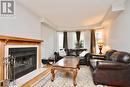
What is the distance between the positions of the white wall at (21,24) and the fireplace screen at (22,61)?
1.70ft

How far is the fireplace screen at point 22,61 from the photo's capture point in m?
3.35

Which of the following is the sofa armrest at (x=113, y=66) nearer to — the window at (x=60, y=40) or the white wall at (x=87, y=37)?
the white wall at (x=87, y=37)

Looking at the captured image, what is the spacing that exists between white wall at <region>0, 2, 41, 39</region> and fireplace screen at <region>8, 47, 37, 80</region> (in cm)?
52

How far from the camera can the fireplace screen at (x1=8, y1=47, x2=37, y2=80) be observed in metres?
3.35

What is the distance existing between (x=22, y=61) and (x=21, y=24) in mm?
1250

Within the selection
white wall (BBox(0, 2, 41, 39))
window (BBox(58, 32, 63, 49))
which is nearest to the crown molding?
window (BBox(58, 32, 63, 49))

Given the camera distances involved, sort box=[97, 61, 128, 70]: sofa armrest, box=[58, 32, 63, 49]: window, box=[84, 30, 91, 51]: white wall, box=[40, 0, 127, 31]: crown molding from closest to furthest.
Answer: box=[97, 61, 128, 70]: sofa armrest → box=[40, 0, 127, 31]: crown molding → box=[84, 30, 91, 51]: white wall → box=[58, 32, 63, 49]: window

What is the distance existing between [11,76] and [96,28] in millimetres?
5897

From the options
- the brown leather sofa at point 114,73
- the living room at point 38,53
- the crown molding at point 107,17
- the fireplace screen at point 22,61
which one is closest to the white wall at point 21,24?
the living room at point 38,53

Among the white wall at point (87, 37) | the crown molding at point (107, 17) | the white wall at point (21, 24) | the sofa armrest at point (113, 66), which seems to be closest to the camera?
the sofa armrest at point (113, 66)

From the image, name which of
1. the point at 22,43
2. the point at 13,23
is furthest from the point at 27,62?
the point at 13,23

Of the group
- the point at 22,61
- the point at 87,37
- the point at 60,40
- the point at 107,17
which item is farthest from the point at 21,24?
the point at 87,37

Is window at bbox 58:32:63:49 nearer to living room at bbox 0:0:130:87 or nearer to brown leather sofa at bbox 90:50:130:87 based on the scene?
living room at bbox 0:0:130:87

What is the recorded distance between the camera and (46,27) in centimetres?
678
